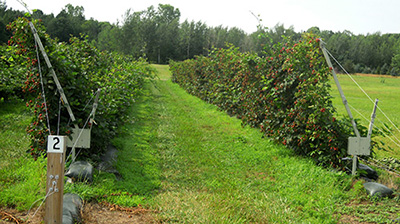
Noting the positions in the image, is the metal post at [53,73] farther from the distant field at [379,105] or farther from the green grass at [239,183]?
the distant field at [379,105]

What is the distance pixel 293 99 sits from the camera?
7027 millimetres

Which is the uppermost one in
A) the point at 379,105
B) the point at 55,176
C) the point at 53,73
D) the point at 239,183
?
the point at 53,73

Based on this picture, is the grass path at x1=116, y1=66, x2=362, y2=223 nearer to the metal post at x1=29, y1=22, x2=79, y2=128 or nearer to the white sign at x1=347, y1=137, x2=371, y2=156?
the white sign at x1=347, y1=137, x2=371, y2=156

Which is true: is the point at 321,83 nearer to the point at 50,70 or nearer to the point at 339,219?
the point at 339,219

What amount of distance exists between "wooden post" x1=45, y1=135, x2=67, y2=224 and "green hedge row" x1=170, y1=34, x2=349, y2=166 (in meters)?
4.25

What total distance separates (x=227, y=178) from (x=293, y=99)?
8.37ft

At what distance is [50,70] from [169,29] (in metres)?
63.2

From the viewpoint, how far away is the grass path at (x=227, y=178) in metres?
4.17

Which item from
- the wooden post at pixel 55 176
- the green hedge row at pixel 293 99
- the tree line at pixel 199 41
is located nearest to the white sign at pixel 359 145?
the green hedge row at pixel 293 99

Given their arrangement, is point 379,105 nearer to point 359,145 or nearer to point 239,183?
point 359,145

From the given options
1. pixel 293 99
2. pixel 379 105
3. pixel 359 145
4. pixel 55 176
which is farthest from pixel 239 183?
pixel 379 105

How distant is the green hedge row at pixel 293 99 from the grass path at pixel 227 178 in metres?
0.36

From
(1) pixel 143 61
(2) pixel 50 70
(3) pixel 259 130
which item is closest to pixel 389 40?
(1) pixel 143 61

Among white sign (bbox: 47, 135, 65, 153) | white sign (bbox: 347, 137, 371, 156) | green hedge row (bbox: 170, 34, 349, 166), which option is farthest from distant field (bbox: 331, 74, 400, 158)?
white sign (bbox: 47, 135, 65, 153)
